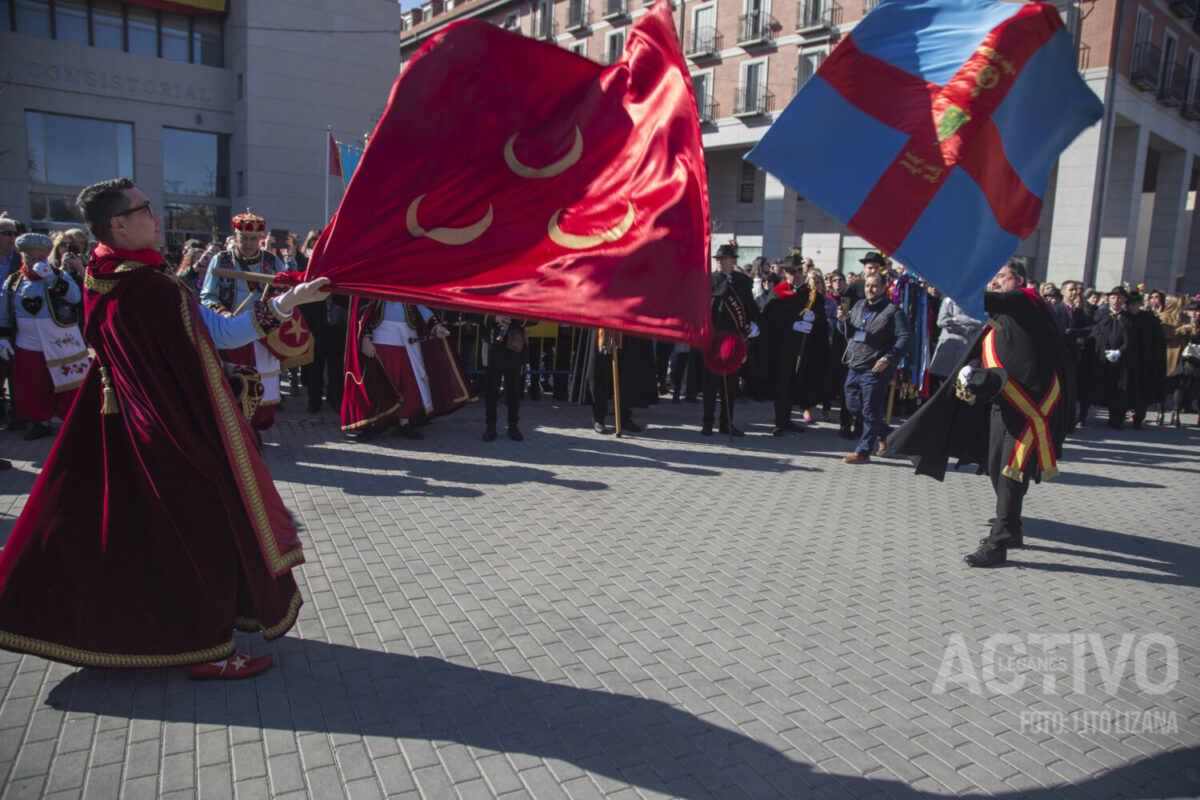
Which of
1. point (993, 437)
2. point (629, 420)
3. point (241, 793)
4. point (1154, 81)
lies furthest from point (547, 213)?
point (1154, 81)

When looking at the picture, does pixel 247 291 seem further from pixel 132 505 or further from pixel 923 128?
pixel 923 128

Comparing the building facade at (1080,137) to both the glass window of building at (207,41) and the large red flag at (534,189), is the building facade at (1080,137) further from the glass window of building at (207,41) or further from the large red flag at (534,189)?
the large red flag at (534,189)

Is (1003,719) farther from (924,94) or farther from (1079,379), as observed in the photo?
(1079,379)

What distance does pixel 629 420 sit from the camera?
31.6ft

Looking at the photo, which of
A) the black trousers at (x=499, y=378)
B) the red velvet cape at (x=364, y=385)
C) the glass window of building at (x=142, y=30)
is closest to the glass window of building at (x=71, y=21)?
the glass window of building at (x=142, y=30)

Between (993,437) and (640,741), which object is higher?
(993,437)

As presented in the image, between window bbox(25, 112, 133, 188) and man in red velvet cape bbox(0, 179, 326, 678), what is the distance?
2915 centimetres

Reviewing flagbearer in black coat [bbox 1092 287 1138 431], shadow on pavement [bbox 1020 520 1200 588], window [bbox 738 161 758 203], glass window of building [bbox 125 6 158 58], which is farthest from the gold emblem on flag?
window [bbox 738 161 758 203]

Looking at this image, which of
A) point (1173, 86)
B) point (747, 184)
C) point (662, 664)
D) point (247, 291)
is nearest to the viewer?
point (662, 664)

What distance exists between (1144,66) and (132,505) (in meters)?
31.0

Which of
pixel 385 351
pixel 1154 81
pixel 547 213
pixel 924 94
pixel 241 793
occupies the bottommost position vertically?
pixel 241 793

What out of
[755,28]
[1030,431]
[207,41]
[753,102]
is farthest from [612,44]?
[1030,431]

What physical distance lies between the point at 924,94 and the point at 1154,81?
2837 centimetres

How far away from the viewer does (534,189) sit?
3.22m
